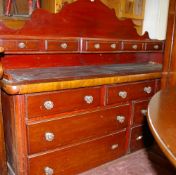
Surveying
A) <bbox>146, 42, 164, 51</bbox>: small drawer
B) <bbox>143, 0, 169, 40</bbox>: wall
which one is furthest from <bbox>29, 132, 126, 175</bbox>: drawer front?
<bbox>143, 0, 169, 40</bbox>: wall

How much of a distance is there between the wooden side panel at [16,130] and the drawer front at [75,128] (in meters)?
0.05

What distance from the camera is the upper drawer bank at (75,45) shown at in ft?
5.20

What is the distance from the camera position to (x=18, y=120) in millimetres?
1375

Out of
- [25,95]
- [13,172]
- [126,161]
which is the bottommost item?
[126,161]

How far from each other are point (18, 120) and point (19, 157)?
10.0 inches

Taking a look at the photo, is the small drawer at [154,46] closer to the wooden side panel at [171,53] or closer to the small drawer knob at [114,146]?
the wooden side panel at [171,53]

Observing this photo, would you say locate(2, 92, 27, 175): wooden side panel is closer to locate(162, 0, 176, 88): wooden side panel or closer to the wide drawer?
the wide drawer

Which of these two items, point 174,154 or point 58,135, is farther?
point 58,135

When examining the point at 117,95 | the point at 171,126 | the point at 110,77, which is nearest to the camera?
the point at 171,126

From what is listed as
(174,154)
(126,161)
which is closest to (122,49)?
(126,161)

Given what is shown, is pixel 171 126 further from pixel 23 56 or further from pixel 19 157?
pixel 23 56

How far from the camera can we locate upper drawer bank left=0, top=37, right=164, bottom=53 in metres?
1.58

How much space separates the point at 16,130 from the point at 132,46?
1.35 m

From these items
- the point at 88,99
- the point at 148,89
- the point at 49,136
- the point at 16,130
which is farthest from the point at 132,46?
the point at 16,130
